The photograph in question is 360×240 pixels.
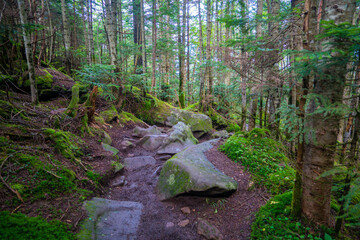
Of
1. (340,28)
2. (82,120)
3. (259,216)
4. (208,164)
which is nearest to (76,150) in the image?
(82,120)

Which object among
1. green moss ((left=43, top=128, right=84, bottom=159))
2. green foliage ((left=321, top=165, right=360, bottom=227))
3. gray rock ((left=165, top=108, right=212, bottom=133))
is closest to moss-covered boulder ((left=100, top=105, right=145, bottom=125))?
gray rock ((left=165, top=108, right=212, bottom=133))

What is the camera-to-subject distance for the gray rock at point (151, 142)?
7643 mm

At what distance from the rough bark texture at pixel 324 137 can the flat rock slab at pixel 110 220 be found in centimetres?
315

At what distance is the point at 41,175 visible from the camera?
132 inches

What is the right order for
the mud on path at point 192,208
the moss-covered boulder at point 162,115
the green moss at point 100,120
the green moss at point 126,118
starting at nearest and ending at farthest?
1. the mud on path at point 192,208
2. the green moss at point 100,120
3. the green moss at point 126,118
4. the moss-covered boulder at point 162,115

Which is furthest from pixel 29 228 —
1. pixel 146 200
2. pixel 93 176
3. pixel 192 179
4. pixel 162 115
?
pixel 162 115

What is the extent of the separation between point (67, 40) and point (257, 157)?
40.3 ft

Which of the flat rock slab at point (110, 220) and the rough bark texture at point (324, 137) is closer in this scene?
the rough bark texture at point (324, 137)

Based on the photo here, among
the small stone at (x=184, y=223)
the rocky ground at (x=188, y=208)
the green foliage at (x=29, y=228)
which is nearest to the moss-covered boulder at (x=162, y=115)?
the rocky ground at (x=188, y=208)

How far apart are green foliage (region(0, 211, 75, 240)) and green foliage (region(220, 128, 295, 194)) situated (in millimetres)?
4097

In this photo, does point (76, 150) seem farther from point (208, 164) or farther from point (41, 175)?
point (208, 164)

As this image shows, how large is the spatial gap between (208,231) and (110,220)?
6.31 feet

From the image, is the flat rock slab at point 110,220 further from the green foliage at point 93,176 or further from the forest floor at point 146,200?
the green foliage at point 93,176

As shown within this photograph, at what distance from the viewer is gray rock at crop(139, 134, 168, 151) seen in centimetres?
764
